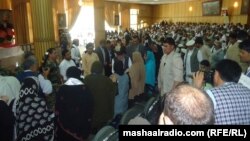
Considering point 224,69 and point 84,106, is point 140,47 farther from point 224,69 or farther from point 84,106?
point 224,69

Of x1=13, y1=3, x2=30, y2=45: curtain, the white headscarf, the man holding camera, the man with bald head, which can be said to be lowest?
the white headscarf

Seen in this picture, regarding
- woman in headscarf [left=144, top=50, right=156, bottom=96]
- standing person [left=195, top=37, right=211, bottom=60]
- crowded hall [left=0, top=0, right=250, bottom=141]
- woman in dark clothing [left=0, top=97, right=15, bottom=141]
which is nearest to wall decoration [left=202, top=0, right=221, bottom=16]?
crowded hall [left=0, top=0, right=250, bottom=141]

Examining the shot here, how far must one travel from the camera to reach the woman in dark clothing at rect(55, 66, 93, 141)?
3.15 meters

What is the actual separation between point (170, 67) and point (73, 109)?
1634 millimetres

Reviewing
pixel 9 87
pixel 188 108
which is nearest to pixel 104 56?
pixel 9 87

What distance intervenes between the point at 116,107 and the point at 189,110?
3178mm

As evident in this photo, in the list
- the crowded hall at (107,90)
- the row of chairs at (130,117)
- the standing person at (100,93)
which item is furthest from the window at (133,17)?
the row of chairs at (130,117)

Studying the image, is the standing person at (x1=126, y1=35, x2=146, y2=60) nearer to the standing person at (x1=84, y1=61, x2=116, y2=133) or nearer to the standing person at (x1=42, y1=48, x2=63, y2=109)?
the standing person at (x1=42, y1=48, x2=63, y2=109)

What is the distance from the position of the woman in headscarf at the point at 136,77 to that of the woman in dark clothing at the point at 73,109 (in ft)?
4.97

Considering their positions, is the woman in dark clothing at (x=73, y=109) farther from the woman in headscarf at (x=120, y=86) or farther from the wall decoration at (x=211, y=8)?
the wall decoration at (x=211, y=8)

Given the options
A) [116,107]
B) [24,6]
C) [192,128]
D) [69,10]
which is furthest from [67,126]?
[69,10]

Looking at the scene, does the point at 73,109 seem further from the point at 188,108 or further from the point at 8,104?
the point at 188,108

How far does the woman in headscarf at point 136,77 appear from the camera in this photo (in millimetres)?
4773

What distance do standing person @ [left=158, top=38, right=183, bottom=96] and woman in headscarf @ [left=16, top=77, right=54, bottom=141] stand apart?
71.2 inches
